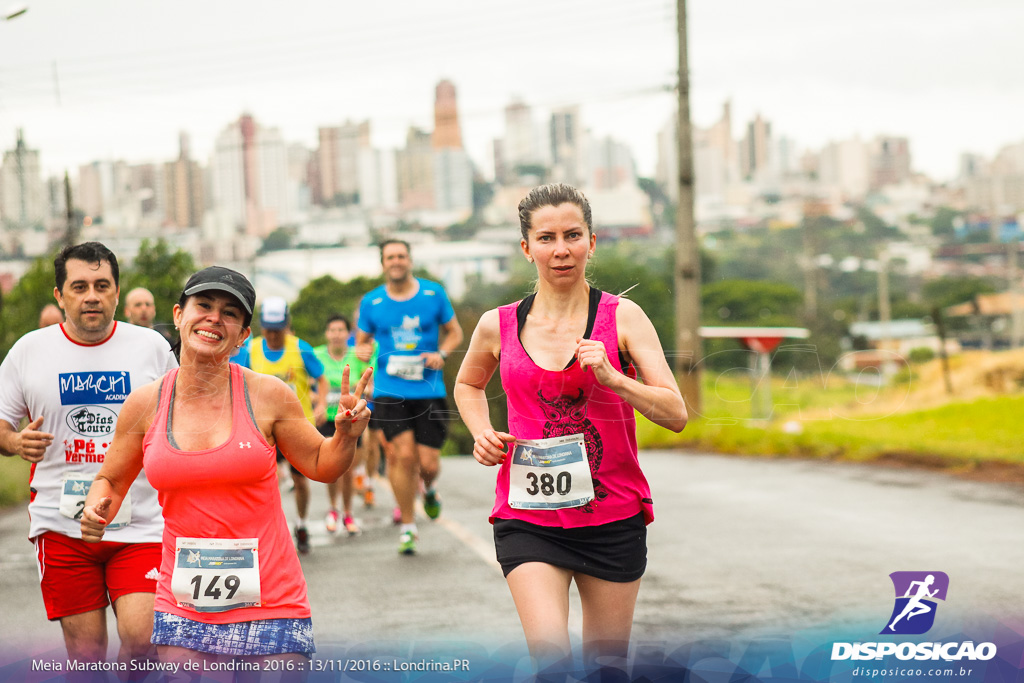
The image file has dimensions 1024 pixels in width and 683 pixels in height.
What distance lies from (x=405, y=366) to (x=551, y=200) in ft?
15.0

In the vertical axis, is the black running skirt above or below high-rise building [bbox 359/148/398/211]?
below

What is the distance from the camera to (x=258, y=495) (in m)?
3.15

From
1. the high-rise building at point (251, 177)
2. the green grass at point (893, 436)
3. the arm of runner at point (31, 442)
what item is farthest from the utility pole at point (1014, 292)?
the arm of runner at point (31, 442)

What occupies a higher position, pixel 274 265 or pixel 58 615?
pixel 274 265

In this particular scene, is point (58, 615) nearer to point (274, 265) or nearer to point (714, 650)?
point (714, 650)

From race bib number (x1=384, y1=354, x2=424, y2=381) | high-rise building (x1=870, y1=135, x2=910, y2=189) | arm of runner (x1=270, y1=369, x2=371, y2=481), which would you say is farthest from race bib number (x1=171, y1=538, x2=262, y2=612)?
high-rise building (x1=870, y1=135, x2=910, y2=189)

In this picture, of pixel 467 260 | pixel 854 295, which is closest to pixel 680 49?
pixel 467 260

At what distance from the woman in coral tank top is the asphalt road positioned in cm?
56

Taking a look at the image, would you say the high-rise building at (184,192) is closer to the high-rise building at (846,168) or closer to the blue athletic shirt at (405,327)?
the blue athletic shirt at (405,327)

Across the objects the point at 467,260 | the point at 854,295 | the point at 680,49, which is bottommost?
the point at 854,295

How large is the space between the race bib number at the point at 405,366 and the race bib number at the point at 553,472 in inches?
169

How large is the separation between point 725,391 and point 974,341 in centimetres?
1346

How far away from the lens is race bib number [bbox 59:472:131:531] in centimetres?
412

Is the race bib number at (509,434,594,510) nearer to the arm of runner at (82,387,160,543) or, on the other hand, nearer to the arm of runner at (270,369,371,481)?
the arm of runner at (270,369,371,481)
